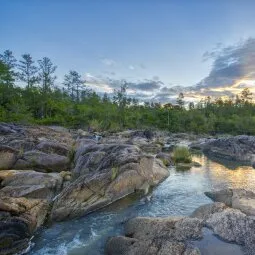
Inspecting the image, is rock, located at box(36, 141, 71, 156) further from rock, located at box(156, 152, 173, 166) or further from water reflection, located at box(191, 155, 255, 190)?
water reflection, located at box(191, 155, 255, 190)

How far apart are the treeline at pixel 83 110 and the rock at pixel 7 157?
3162cm

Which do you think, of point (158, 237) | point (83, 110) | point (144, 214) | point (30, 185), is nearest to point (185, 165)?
point (144, 214)

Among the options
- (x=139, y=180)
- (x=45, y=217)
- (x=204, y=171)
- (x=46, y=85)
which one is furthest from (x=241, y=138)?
(x=46, y=85)

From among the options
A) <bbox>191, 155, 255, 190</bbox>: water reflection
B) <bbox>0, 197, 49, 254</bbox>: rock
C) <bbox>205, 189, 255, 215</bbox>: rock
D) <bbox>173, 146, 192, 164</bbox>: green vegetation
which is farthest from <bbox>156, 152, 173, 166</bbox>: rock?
<bbox>0, 197, 49, 254</bbox>: rock

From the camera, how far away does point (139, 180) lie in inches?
864

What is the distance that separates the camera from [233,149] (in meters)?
43.3

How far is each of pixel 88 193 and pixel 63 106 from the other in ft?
193

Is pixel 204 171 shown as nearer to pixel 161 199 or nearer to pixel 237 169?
pixel 237 169

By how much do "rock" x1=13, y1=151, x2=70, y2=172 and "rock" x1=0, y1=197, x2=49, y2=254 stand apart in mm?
10034

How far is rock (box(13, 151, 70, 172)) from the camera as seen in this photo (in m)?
25.3

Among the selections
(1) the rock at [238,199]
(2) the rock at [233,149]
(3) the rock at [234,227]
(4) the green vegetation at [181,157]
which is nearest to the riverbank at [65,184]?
(1) the rock at [238,199]

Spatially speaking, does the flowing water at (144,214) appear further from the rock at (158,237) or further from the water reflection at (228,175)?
the rock at (158,237)

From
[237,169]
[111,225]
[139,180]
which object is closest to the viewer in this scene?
[111,225]

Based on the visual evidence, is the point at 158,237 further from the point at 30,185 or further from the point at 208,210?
the point at 30,185
